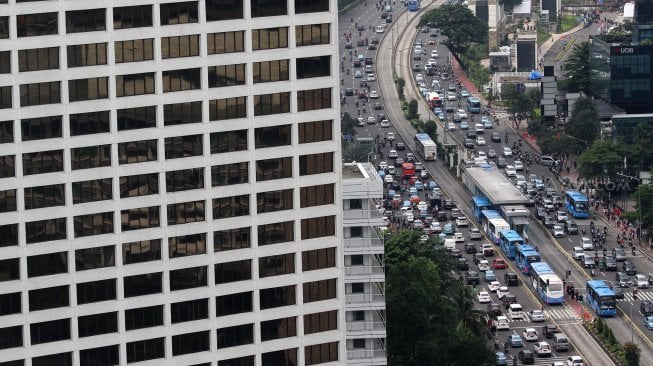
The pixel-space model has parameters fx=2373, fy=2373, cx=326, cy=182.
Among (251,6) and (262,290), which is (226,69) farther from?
(262,290)

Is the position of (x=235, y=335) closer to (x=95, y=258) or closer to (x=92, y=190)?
(x=95, y=258)

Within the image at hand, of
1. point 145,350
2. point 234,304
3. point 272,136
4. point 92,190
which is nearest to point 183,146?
point 272,136

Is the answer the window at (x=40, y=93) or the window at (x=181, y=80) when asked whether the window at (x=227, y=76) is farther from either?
the window at (x=40, y=93)

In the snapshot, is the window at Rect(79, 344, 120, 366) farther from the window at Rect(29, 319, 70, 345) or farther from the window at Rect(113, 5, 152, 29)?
the window at Rect(113, 5, 152, 29)

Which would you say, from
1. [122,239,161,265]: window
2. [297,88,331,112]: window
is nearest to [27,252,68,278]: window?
[122,239,161,265]: window

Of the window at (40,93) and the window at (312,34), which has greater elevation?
the window at (312,34)

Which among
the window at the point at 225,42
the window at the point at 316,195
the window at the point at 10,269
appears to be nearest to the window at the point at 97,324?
the window at the point at 10,269
